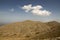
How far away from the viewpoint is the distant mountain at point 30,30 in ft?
28.4

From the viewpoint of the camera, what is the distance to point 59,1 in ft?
29.0

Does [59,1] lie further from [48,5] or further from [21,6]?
[21,6]

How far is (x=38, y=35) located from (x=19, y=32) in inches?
26.8

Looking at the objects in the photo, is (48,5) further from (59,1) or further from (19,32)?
(19,32)

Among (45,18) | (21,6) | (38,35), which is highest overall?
(21,6)

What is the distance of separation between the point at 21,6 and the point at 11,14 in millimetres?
457

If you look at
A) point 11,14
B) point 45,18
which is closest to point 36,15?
point 45,18

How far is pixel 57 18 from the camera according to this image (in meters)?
8.85

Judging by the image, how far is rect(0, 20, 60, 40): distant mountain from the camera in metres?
8.66

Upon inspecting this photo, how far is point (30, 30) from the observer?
8750mm

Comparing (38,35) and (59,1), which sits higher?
(59,1)

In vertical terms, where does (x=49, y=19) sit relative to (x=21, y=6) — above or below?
below

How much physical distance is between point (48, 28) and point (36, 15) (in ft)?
2.08

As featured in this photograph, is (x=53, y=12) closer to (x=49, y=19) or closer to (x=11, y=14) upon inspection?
(x=49, y=19)
